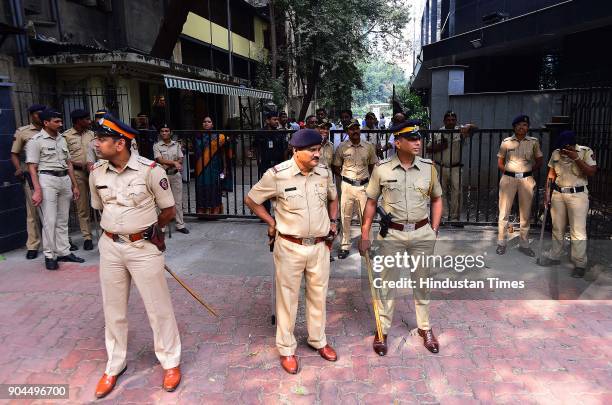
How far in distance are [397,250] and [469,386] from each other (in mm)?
1181

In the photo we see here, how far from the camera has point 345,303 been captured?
5.15 m

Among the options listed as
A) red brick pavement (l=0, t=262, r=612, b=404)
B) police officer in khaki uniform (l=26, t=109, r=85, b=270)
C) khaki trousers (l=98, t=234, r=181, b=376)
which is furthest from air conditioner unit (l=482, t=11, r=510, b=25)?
khaki trousers (l=98, t=234, r=181, b=376)

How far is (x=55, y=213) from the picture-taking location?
20.6 ft

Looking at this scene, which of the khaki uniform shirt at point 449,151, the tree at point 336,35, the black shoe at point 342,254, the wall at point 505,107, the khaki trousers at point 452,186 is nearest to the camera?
the black shoe at point 342,254

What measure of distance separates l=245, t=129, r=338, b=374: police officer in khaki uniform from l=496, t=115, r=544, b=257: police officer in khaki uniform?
3744mm

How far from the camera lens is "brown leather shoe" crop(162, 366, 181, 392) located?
3.55 meters

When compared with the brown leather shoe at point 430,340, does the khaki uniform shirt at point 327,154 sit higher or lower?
higher

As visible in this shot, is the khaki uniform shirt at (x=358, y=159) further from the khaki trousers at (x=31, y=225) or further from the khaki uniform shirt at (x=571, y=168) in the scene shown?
the khaki trousers at (x=31, y=225)

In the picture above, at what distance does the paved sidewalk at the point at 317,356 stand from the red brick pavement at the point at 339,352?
0.01 meters

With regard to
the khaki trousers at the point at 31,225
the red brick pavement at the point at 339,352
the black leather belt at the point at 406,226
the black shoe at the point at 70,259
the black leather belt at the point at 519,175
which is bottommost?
the red brick pavement at the point at 339,352

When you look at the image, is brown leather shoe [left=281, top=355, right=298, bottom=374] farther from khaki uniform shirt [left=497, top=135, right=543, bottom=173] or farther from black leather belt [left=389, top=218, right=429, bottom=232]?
khaki uniform shirt [left=497, top=135, right=543, bottom=173]

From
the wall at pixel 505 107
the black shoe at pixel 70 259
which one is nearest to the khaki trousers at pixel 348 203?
the black shoe at pixel 70 259

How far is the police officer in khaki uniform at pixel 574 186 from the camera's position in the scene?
5648mm

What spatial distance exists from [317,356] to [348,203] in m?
2.96
